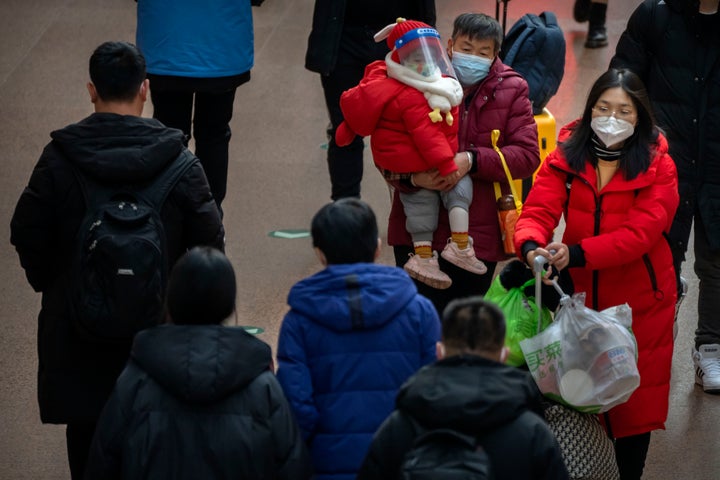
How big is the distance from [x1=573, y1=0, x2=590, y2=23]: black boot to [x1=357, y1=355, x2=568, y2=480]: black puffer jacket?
310 inches

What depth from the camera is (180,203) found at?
15.0 feet

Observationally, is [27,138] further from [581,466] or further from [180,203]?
[581,466]

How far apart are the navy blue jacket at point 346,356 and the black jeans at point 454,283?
1.69 meters

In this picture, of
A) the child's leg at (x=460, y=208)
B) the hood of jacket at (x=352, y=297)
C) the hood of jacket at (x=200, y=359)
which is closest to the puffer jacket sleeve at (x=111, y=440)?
the hood of jacket at (x=200, y=359)

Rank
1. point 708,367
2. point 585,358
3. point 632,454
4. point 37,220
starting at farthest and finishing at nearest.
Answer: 1. point 708,367
2. point 632,454
3. point 585,358
4. point 37,220

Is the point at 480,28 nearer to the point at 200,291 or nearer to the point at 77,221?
the point at 77,221

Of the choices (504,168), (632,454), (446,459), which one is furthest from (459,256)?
(446,459)

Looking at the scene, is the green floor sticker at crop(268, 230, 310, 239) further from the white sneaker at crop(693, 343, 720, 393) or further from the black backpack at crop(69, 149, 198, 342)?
the black backpack at crop(69, 149, 198, 342)

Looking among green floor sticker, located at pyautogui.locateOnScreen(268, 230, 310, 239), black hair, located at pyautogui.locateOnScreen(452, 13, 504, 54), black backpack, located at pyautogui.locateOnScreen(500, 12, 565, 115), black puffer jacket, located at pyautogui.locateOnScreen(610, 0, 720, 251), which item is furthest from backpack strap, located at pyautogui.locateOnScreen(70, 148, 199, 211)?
green floor sticker, located at pyautogui.locateOnScreen(268, 230, 310, 239)

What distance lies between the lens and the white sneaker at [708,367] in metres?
6.18

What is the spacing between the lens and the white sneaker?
6176 mm

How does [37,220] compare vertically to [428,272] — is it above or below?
above

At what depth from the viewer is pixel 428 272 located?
17.9 feet

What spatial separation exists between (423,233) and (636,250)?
0.98 m
